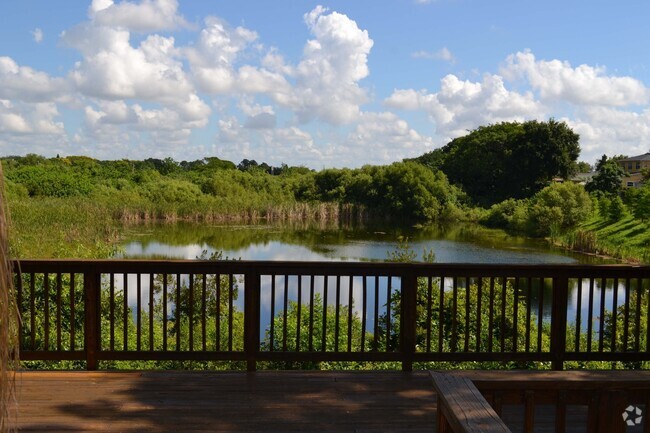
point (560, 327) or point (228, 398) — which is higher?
point (560, 327)

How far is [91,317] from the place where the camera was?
4.93 m

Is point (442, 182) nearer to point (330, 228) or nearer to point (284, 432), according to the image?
point (330, 228)

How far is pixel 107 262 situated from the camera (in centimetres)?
485

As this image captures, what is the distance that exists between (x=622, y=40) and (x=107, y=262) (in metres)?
10.4

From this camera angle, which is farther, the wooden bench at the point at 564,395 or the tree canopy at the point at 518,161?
the tree canopy at the point at 518,161

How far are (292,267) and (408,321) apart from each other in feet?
3.40

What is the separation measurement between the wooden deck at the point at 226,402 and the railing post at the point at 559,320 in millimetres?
1124

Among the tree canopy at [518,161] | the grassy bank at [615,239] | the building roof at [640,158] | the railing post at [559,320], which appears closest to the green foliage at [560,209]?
the grassy bank at [615,239]

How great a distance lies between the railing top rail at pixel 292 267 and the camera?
4.85m

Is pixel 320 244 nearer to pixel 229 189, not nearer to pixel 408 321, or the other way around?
pixel 229 189

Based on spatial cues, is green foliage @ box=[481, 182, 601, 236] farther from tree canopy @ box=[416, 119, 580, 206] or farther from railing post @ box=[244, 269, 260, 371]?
railing post @ box=[244, 269, 260, 371]

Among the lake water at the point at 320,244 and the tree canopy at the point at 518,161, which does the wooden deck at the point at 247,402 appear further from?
the tree canopy at the point at 518,161

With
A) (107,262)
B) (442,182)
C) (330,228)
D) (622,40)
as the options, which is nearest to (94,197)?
(330,228)

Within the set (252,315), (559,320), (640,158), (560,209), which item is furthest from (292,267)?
(640,158)
